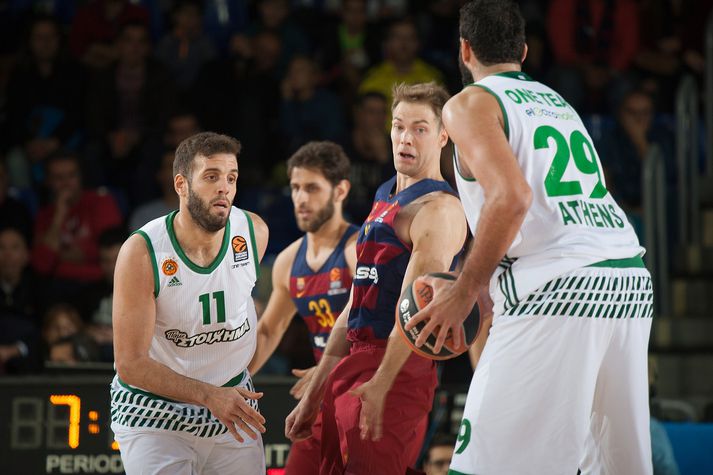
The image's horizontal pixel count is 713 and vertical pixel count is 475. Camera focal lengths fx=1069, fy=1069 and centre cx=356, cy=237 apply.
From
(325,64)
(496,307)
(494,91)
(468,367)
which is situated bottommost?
(468,367)

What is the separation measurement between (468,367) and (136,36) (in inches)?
211

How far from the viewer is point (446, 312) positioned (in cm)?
400

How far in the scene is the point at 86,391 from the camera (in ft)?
20.7

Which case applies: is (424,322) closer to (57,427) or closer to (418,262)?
(418,262)

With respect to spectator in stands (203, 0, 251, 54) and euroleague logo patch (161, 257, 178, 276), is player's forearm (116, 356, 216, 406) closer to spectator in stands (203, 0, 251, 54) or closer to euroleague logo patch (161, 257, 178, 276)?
euroleague logo patch (161, 257, 178, 276)

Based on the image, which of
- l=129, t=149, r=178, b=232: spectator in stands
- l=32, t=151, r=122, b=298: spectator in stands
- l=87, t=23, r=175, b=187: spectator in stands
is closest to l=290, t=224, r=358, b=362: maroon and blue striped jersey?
l=129, t=149, r=178, b=232: spectator in stands

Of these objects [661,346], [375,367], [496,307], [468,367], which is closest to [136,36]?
[468,367]

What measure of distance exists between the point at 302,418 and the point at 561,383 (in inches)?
62.9

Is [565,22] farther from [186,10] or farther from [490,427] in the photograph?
[490,427]

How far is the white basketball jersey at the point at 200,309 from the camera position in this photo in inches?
196

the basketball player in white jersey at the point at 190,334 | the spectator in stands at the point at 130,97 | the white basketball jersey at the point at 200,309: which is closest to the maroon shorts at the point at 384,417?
the basketball player in white jersey at the point at 190,334

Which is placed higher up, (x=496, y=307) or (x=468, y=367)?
(x=496, y=307)

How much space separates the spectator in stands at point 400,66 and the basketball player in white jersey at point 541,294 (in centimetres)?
701

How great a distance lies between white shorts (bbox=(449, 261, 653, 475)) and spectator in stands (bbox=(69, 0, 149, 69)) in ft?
28.0
